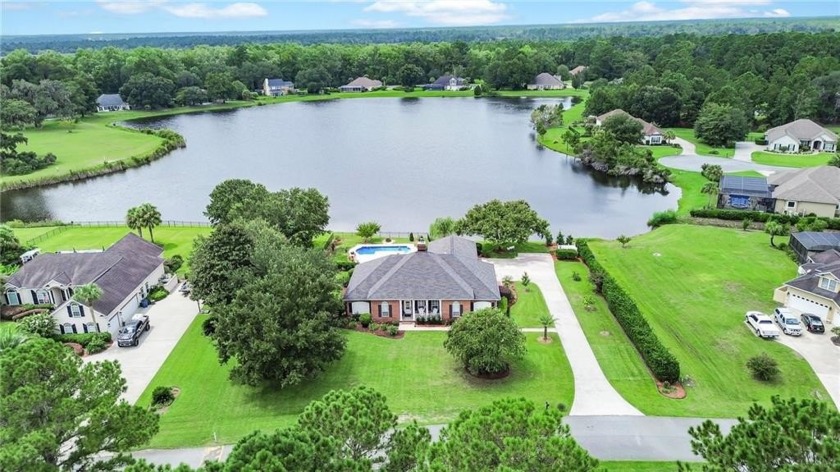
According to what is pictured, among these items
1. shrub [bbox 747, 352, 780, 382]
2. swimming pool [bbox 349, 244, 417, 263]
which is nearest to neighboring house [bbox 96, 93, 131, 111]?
swimming pool [bbox 349, 244, 417, 263]

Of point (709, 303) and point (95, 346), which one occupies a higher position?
point (709, 303)

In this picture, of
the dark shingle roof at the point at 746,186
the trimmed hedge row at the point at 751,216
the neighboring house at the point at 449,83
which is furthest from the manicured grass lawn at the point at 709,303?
the neighboring house at the point at 449,83

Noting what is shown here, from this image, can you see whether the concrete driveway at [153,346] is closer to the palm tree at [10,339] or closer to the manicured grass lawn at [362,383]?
the manicured grass lawn at [362,383]

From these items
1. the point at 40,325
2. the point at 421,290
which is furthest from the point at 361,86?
the point at 40,325

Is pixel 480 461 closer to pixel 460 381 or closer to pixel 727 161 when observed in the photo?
pixel 460 381

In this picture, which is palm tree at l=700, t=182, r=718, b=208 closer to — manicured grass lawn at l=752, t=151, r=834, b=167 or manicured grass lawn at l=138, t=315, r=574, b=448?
manicured grass lawn at l=752, t=151, r=834, b=167

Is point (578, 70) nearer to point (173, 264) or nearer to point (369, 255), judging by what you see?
point (369, 255)
